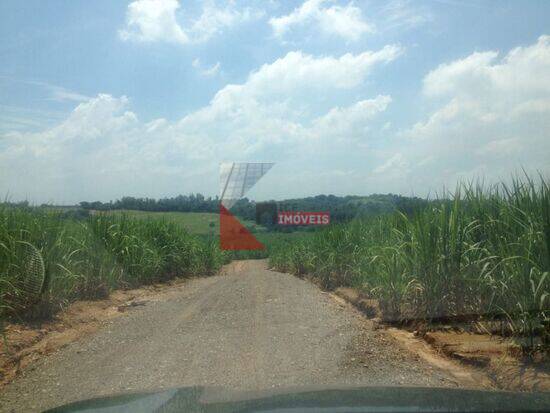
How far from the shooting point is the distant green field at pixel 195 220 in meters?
19.1

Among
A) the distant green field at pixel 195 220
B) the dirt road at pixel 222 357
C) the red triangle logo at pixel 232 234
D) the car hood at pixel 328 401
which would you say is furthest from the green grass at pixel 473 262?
the red triangle logo at pixel 232 234

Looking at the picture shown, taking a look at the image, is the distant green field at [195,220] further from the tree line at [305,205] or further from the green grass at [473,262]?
the green grass at [473,262]

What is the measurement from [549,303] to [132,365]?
4514 millimetres

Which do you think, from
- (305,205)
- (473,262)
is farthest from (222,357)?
(305,205)

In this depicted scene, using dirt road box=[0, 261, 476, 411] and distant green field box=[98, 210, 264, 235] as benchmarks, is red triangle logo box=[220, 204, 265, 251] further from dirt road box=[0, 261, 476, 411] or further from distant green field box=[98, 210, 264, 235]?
dirt road box=[0, 261, 476, 411]

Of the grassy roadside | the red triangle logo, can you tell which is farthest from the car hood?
the red triangle logo

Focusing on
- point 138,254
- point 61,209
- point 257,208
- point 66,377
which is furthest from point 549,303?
point 257,208

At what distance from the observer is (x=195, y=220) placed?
25.7 meters

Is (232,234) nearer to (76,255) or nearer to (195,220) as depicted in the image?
(195,220)

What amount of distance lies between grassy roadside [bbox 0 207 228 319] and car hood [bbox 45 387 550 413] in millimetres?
3886

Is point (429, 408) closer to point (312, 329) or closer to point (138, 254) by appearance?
point (312, 329)

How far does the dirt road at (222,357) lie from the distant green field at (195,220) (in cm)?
894

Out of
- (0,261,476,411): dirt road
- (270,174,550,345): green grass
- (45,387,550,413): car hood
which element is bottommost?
(0,261,476,411): dirt road

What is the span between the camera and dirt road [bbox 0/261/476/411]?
553 cm
